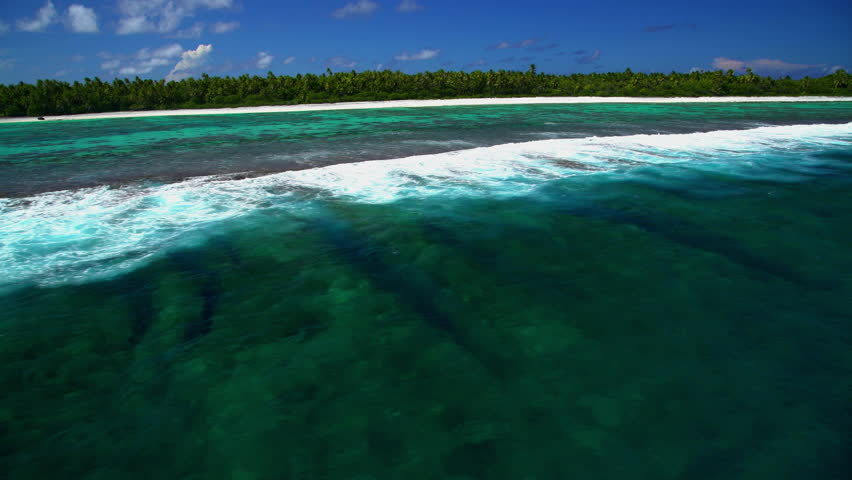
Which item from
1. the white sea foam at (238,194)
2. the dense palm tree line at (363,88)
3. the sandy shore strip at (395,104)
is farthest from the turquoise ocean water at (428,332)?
the dense palm tree line at (363,88)

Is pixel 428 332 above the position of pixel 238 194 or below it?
below

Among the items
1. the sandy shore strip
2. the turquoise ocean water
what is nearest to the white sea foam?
the turquoise ocean water

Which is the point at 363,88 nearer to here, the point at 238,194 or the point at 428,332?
the point at 238,194

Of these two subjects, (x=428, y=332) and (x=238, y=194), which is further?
(x=238, y=194)

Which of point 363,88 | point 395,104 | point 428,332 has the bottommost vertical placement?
point 428,332

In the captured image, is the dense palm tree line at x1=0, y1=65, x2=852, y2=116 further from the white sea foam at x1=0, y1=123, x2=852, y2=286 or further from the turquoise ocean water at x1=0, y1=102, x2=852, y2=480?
the turquoise ocean water at x1=0, y1=102, x2=852, y2=480

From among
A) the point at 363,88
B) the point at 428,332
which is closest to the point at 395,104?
the point at 363,88

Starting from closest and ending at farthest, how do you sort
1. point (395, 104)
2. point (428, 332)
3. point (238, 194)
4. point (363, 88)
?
point (428, 332) → point (238, 194) → point (395, 104) → point (363, 88)
